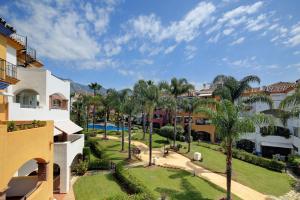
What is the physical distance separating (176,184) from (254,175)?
13.1m

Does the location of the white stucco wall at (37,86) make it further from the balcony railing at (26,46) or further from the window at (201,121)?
the window at (201,121)

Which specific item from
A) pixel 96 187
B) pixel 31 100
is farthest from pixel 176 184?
pixel 31 100

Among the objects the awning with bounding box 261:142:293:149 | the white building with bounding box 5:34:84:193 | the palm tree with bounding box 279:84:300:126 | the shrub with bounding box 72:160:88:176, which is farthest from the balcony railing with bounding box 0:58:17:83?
the awning with bounding box 261:142:293:149

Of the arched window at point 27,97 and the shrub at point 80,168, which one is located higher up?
the arched window at point 27,97

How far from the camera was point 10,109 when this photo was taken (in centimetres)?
1722

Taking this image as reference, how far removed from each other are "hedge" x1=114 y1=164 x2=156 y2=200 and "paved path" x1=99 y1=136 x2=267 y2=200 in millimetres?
7726

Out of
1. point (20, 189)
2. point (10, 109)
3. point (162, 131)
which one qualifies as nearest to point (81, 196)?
point (20, 189)

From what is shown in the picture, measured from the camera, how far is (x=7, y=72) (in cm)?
1780

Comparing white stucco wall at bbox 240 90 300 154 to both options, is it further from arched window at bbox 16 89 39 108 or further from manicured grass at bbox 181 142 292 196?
arched window at bbox 16 89 39 108

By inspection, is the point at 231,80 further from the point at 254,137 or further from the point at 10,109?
the point at 10,109

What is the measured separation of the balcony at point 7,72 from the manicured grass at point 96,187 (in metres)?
12.5

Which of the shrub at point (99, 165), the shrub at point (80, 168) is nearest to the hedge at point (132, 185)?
the shrub at point (99, 165)

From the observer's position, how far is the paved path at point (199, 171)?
2548 centimetres

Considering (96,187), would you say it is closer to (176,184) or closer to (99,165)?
(99,165)
